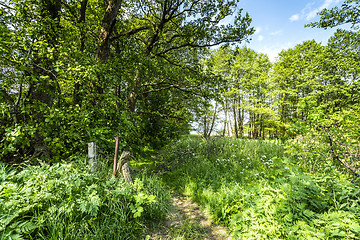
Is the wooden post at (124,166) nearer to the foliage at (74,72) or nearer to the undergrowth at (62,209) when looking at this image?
the undergrowth at (62,209)

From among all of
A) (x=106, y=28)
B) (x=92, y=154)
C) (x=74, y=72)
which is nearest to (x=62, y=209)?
(x=92, y=154)

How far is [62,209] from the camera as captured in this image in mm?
1831

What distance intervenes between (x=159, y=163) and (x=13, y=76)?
5417 millimetres

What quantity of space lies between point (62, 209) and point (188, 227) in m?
2.27

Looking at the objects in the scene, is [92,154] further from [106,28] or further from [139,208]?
[106,28]

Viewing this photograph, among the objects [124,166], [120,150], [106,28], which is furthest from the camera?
[106,28]

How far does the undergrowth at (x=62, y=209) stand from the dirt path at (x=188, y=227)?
0.46 m

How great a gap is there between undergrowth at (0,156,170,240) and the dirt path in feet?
1.52

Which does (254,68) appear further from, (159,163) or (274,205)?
(274,205)

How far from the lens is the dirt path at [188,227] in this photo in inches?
102

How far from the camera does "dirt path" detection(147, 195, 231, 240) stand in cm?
258

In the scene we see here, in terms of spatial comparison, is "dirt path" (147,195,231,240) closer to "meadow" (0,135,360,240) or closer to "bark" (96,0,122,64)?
"meadow" (0,135,360,240)

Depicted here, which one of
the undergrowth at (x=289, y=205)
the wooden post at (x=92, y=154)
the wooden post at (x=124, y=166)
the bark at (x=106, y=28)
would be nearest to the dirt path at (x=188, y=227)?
the undergrowth at (x=289, y=205)

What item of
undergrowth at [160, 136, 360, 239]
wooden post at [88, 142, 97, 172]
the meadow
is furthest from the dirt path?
wooden post at [88, 142, 97, 172]
